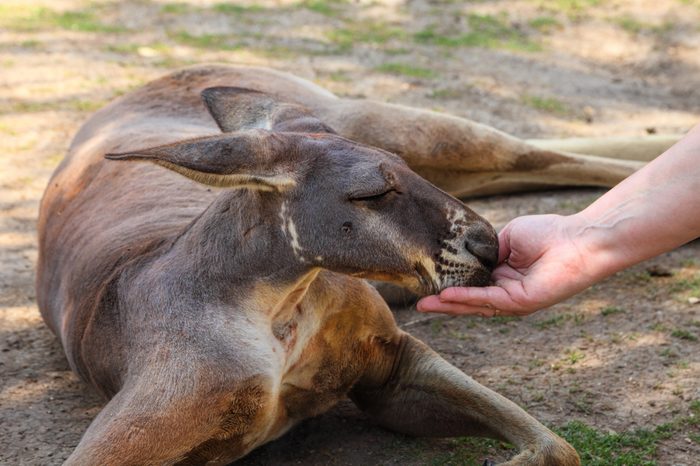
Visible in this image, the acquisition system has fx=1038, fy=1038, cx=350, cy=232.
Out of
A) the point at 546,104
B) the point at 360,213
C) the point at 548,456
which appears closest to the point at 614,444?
the point at 548,456

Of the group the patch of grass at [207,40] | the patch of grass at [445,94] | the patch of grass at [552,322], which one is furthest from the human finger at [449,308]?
the patch of grass at [207,40]

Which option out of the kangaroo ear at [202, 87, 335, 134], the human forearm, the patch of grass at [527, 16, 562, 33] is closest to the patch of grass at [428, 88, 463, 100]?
the patch of grass at [527, 16, 562, 33]

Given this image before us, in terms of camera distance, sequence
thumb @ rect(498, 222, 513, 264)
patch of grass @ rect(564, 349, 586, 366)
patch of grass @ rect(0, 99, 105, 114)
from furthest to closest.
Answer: patch of grass @ rect(0, 99, 105, 114), patch of grass @ rect(564, 349, 586, 366), thumb @ rect(498, 222, 513, 264)

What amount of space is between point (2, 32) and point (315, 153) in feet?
19.7

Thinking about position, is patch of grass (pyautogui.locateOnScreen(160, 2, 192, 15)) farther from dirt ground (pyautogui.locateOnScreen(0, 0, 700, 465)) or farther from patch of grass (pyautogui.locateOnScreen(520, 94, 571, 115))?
patch of grass (pyautogui.locateOnScreen(520, 94, 571, 115))

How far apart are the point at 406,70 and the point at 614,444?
426 centimetres

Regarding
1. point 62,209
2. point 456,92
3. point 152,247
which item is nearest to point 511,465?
point 152,247

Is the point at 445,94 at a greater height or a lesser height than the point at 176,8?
lesser

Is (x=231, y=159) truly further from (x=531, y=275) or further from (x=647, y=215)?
(x=647, y=215)

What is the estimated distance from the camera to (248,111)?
3283 mm

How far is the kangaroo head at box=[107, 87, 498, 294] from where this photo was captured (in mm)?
2699

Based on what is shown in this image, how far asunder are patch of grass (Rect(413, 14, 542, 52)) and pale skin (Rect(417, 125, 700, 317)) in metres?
4.72

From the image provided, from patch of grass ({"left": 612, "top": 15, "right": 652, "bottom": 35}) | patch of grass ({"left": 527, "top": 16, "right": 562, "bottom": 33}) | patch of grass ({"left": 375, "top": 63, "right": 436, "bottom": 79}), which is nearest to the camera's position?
patch of grass ({"left": 375, "top": 63, "right": 436, "bottom": 79})

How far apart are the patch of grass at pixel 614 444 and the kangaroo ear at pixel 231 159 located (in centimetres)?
120
